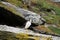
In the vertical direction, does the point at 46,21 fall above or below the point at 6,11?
below

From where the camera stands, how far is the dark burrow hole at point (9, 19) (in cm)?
1765

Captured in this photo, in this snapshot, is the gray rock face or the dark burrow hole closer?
the dark burrow hole

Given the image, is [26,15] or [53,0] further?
[53,0]

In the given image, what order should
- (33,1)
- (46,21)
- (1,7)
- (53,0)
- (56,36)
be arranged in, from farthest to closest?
1. (53,0)
2. (33,1)
3. (46,21)
4. (56,36)
5. (1,7)

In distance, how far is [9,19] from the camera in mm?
18016

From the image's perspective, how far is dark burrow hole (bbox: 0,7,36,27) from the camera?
1765 centimetres

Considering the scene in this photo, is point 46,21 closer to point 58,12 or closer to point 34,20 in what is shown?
point 34,20

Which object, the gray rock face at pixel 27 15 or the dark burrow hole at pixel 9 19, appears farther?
the gray rock face at pixel 27 15

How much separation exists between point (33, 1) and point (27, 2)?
3.30 m

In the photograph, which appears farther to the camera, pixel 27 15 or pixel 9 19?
pixel 27 15

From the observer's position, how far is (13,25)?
59.5ft

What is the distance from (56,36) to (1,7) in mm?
4205

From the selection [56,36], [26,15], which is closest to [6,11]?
[26,15]

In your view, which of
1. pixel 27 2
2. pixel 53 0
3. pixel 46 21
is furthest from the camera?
pixel 53 0
